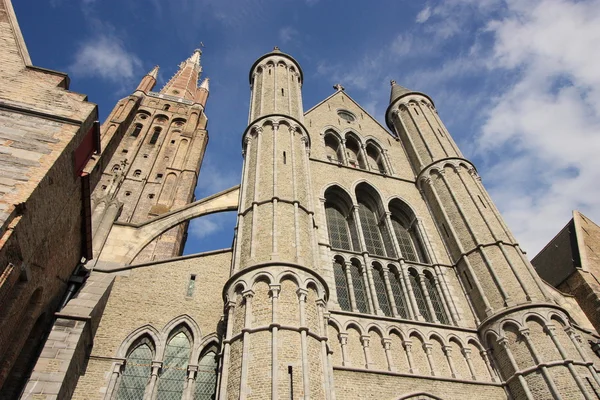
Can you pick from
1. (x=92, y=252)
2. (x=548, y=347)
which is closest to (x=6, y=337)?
(x=92, y=252)

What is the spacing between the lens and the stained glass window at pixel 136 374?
843 cm

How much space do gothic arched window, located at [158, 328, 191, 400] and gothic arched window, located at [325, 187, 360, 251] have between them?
521 centimetres

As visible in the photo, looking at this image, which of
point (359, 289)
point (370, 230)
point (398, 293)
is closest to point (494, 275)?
point (398, 293)

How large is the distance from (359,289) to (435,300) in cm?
232

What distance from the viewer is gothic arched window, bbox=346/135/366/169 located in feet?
58.1

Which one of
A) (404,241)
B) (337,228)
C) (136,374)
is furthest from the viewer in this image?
(404,241)

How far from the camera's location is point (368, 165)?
17391 mm

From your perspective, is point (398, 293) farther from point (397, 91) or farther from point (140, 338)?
point (397, 91)

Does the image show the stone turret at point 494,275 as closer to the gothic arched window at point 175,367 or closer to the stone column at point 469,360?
the stone column at point 469,360

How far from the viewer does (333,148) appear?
18500 mm

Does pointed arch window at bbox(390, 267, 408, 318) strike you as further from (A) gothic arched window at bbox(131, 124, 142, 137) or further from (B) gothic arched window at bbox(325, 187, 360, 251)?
(A) gothic arched window at bbox(131, 124, 142, 137)

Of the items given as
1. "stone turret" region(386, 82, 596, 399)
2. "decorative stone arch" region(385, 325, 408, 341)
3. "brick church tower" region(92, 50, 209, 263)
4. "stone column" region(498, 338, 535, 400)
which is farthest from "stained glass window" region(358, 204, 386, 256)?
"brick church tower" region(92, 50, 209, 263)

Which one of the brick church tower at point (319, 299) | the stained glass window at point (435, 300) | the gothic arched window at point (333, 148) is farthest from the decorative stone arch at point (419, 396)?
the gothic arched window at point (333, 148)

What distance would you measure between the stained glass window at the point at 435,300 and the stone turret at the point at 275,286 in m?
4.13
